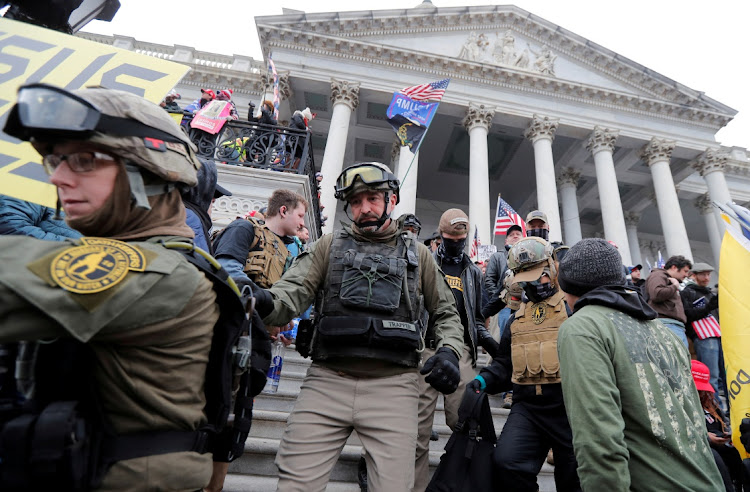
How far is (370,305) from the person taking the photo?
236 cm

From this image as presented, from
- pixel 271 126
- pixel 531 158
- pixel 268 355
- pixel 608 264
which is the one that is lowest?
pixel 268 355

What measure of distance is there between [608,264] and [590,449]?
40.2 inches

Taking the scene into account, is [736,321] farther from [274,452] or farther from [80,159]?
[80,159]

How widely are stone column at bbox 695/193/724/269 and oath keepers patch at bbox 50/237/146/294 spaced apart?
1110 inches

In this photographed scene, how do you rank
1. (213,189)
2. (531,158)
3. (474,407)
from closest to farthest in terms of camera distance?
(474,407) < (213,189) < (531,158)

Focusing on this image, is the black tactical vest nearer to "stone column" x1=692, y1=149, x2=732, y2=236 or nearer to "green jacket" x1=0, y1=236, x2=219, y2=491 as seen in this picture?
"green jacket" x1=0, y1=236, x2=219, y2=491

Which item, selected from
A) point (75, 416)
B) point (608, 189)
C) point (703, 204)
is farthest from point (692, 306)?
point (703, 204)

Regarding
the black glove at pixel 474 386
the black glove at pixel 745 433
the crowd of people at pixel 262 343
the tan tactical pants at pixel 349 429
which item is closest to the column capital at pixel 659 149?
the crowd of people at pixel 262 343

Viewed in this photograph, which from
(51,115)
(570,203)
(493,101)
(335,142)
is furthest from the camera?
(570,203)

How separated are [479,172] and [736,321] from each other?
14051 mm

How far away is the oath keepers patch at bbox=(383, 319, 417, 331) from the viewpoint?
227cm

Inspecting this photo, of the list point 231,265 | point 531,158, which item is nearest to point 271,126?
point 231,265

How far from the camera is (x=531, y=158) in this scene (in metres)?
23.3

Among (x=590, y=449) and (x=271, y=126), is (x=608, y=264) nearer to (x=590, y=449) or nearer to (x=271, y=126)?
(x=590, y=449)
